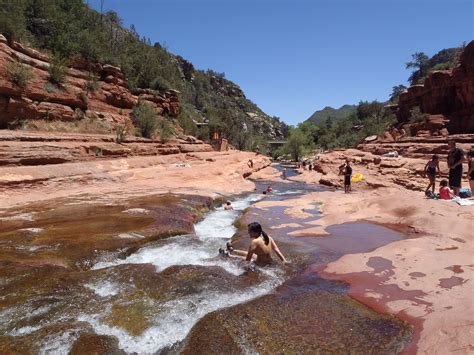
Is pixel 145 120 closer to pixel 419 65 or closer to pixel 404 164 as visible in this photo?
pixel 404 164

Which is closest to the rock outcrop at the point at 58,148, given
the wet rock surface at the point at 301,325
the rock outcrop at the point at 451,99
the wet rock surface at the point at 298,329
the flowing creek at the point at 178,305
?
the flowing creek at the point at 178,305

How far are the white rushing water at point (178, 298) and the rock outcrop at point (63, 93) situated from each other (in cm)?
1507

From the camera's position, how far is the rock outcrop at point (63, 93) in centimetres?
1831

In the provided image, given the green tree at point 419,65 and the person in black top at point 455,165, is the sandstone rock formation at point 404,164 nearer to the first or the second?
the person in black top at point 455,165

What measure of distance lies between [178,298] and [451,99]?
143 feet

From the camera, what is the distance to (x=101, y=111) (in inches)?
1073

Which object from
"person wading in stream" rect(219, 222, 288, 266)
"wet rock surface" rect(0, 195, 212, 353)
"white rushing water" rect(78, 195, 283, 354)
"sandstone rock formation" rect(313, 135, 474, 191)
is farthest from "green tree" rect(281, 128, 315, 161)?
"person wading in stream" rect(219, 222, 288, 266)

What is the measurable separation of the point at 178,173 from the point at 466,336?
17.8 m

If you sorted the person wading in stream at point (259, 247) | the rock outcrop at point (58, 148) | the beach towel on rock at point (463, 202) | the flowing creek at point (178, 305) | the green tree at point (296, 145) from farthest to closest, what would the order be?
the green tree at point (296, 145) → the rock outcrop at point (58, 148) → the beach towel on rock at point (463, 202) → the person wading in stream at point (259, 247) → the flowing creek at point (178, 305)

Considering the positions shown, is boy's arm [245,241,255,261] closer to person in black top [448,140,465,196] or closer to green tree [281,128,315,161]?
person in black top [448,140,465,196]

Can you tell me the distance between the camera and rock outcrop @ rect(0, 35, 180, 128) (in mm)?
18312

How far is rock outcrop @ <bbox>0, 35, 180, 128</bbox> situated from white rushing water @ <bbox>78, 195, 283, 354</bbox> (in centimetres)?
1507

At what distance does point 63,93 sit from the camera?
22750 millimetres

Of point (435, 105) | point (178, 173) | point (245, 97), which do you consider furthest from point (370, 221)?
point (245, 97)
